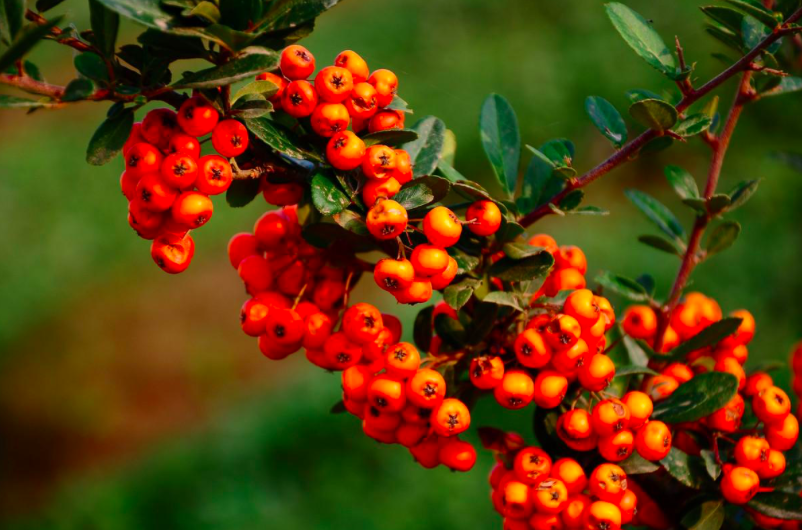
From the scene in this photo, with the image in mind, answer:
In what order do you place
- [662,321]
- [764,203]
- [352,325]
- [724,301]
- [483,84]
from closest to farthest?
[352,325] → [662,321] → [724,301] → [764,203] → [483,84]

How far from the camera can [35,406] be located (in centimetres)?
676

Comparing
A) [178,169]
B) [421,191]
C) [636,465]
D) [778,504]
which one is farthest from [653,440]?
[178,169]

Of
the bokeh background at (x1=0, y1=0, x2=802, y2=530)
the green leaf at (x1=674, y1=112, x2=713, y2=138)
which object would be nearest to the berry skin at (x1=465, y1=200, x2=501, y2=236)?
the green leaf at (x1=674, y1=112, x2=713, y2=138)

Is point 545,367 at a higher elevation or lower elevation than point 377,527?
higher

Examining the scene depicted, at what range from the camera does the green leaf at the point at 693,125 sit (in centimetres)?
147

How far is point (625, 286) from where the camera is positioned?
5.84ft

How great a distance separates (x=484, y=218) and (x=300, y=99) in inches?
16.3

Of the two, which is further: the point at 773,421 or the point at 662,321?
the point at 662,321

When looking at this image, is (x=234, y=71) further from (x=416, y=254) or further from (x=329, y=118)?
(x=416, y=254)

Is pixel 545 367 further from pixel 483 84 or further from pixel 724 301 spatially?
pixel 483 84

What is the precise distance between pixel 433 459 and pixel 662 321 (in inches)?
25.2

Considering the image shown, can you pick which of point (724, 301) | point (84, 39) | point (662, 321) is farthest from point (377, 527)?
point (84, 39)

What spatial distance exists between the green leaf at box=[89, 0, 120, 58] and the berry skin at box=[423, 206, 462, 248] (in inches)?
24.7

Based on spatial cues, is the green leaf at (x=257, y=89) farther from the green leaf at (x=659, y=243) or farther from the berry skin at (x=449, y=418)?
the green leaf at (x=659, y=243)
